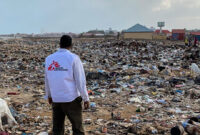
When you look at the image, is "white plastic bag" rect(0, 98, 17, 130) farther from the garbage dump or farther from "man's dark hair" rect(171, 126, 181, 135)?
"man's dark hair" rect(171, 126, 181, 135)

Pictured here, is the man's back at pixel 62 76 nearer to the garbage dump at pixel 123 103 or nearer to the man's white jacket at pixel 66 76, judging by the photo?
the man's white jacket at pixel 66 76

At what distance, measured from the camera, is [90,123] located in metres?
3.99

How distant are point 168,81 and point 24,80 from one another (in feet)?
15.3

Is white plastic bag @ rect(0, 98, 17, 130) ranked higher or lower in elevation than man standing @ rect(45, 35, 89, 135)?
lower

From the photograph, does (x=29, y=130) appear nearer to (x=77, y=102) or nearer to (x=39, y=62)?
(x=77, y=102)

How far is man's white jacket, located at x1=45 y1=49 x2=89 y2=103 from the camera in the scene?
2.39 meters

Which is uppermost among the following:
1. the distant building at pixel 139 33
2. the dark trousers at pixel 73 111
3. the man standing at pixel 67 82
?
the distant building at pixel 139 33

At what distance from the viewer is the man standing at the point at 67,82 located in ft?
7.88

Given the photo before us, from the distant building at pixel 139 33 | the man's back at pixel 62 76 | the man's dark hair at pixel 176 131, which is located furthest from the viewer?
the distant building at pixel 139 33

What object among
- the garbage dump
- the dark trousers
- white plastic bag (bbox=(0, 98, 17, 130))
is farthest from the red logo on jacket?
white plastic bag (bbox=(0, 98, 17, 130))

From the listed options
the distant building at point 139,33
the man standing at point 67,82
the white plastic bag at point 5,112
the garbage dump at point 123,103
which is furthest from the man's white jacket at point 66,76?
the distant building at point 139,33

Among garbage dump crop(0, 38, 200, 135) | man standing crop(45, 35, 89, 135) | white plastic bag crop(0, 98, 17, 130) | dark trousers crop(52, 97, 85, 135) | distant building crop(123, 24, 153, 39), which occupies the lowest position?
garbage dump crop(0, 38, 200, 135)

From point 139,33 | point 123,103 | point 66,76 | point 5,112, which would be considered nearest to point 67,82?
point 66,76

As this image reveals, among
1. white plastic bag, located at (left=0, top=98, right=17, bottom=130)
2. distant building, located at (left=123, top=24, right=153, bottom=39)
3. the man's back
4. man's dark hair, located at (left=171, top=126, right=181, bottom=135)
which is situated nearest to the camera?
the man's back
